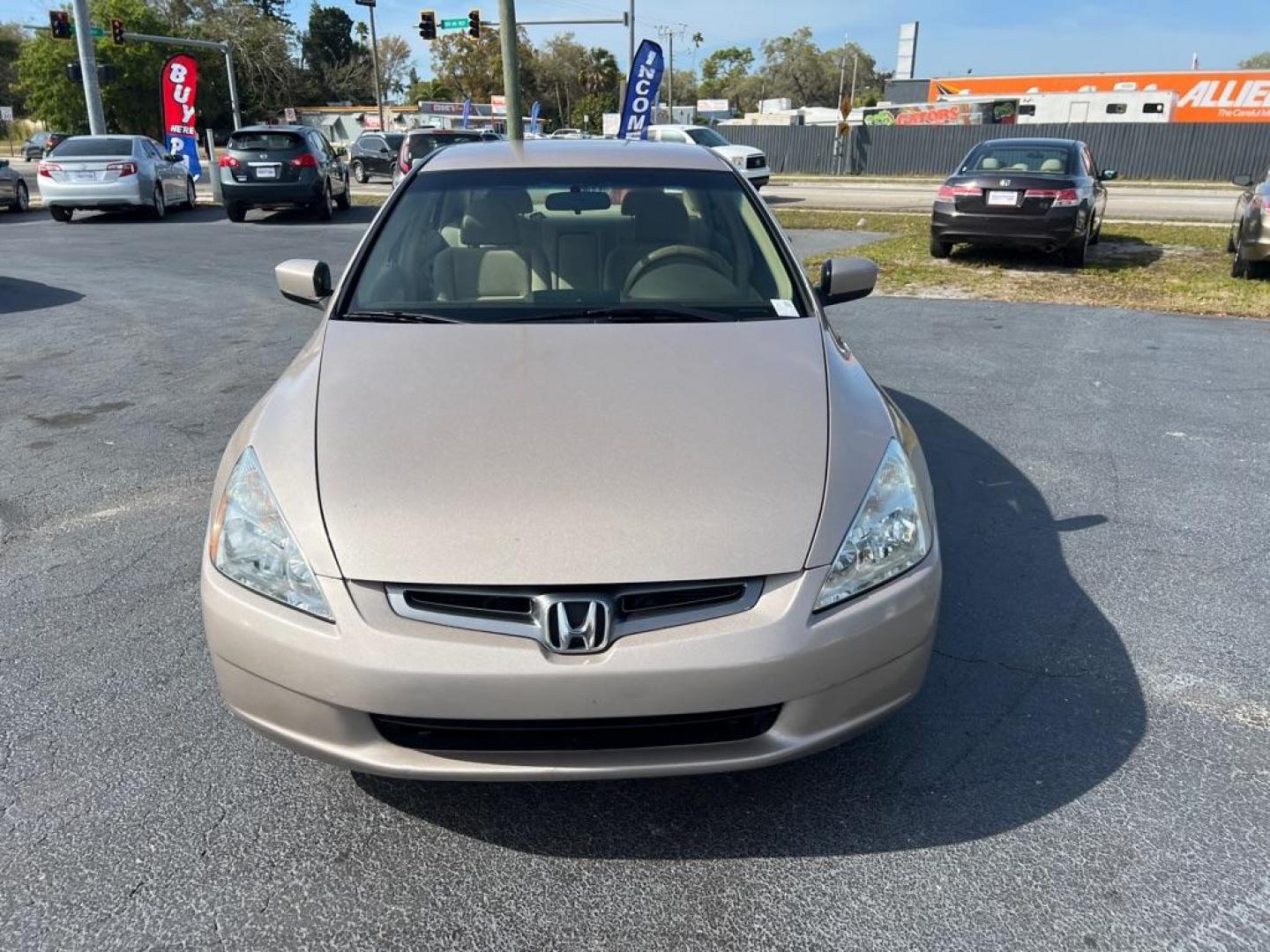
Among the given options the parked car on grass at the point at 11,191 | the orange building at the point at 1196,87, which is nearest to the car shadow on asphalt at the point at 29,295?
the parked car on grass at the point at 11,191

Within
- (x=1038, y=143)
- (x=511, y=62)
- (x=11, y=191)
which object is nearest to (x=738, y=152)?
(x=511, y=62)

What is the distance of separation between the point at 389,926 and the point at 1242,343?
7965mm

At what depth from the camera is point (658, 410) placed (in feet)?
8.51

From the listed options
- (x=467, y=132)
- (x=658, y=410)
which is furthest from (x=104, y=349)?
(x=467, y=132)

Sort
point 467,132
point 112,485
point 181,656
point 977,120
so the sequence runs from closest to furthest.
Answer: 1. point 181,656
2. point 112,485
3. point 467,132
4. point 977,120

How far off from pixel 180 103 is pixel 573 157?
23409mm

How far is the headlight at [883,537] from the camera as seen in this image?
7.29ft

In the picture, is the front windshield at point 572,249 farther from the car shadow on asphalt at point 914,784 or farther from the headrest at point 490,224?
the car shadow on asphalt at point 914,784

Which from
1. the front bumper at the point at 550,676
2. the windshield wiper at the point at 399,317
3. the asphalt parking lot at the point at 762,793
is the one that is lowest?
the asphalt parking lot at the point at 762,793

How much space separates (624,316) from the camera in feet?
10.5

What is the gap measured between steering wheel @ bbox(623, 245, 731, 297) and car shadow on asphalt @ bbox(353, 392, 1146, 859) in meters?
1.52

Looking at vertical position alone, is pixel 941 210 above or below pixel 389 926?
above

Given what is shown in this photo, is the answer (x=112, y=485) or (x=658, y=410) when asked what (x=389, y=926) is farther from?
(x=112, y=485)

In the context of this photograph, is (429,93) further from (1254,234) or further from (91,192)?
(1254,234)
